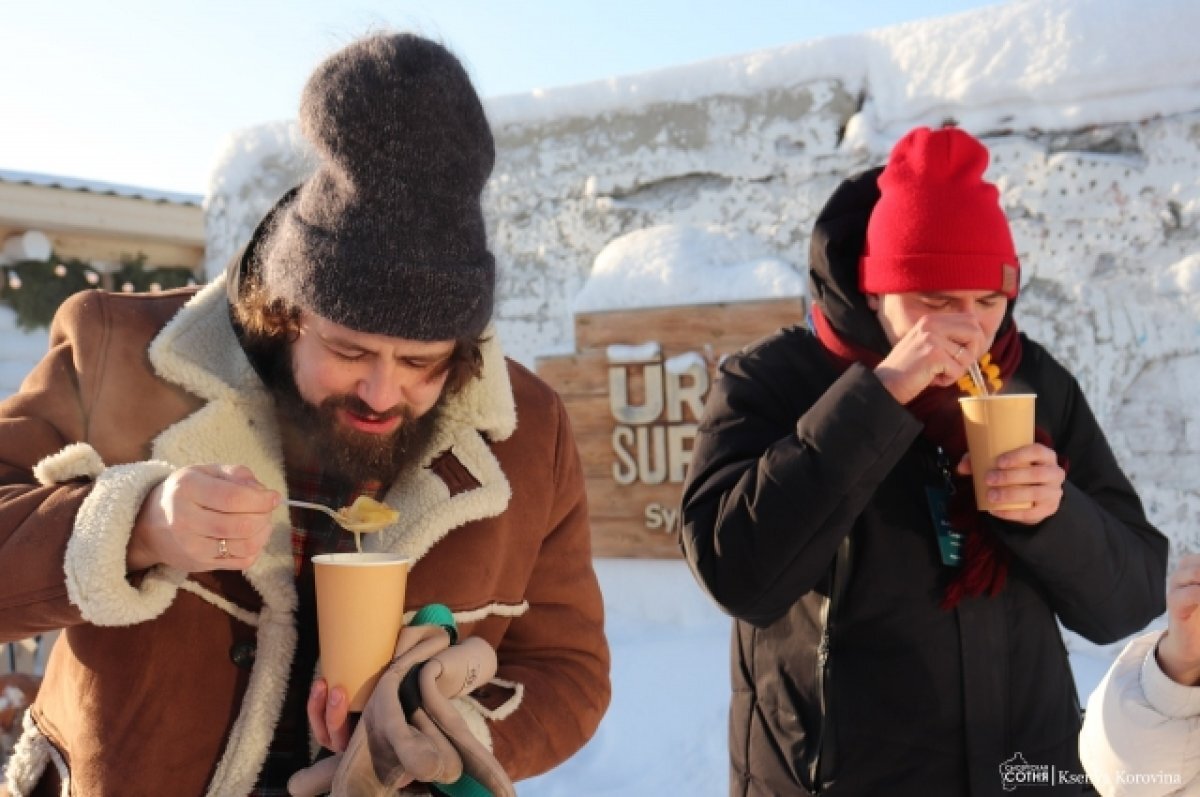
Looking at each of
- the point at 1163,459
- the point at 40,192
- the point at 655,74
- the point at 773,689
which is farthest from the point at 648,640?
the point at 40,192

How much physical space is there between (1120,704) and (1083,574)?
37 cm

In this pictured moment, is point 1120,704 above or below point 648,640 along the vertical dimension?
above

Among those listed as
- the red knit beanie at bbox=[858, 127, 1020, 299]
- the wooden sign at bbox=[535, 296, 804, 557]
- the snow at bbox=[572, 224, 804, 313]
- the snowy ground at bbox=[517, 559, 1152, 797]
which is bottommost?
the snowy ground at bbox=[517, 559, 1152, 797]

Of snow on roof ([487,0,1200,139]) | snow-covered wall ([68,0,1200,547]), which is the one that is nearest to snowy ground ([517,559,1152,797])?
snow-covered wall ([68,0,1200,547])

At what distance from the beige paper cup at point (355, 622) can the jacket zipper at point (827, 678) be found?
0.79 m

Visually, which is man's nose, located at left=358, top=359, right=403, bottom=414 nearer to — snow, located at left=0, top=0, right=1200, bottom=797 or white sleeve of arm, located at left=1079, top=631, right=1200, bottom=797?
white sleeve of arm, located at left=1079, top=631, right=1200, bottom=797

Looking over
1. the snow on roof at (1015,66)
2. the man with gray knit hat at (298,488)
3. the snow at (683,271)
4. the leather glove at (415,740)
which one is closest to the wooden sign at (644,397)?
the snow at (683,271)

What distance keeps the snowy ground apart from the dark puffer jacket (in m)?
2.36

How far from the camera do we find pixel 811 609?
1.88 meters

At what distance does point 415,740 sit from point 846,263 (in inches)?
48.8

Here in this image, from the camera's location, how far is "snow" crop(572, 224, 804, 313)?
4891 mm

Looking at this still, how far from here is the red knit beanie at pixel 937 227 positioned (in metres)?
1.93

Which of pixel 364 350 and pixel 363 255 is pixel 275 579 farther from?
pixel 363 255

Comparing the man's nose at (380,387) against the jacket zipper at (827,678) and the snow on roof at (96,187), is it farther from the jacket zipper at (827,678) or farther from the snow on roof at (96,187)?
the snow on roof at (96,187)
